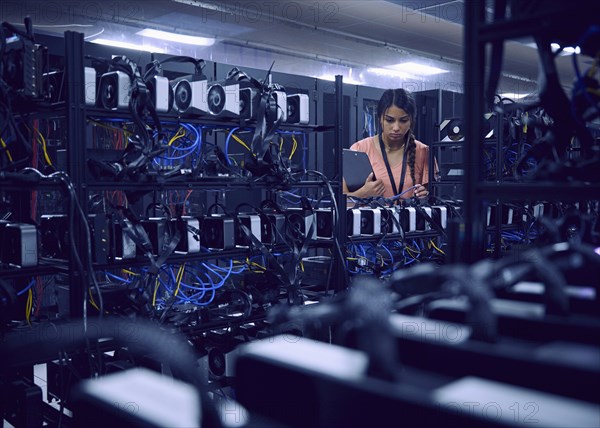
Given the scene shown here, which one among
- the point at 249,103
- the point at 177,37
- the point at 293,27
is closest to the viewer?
the point at 249,103

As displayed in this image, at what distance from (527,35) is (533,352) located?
1.70 feet

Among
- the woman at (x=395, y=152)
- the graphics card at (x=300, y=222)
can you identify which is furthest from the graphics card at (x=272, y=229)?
the woman at (x=395, y=152)

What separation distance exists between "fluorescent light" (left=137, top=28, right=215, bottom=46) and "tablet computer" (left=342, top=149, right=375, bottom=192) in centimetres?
391

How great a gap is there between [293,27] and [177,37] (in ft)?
4.66

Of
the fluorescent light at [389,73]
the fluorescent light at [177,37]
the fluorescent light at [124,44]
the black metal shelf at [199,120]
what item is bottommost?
the black metal shelf at [199,120]

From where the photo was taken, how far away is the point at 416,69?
31.8 ft

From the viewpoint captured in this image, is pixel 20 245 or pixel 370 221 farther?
pixel 370 221

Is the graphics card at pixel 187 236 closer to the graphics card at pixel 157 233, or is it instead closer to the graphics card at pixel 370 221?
the graphics card at pixel 157 233

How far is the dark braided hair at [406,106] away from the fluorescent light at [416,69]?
15.0 ft

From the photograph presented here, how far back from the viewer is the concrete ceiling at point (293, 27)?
19.5 ft

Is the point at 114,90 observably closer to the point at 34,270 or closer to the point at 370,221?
the point at 34,270

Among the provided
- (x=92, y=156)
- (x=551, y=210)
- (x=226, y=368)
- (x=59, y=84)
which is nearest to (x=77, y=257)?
(x=92, y=156)

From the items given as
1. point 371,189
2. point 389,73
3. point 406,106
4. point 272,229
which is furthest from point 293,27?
point 272,229

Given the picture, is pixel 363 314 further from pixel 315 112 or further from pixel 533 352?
pixel 315 112
